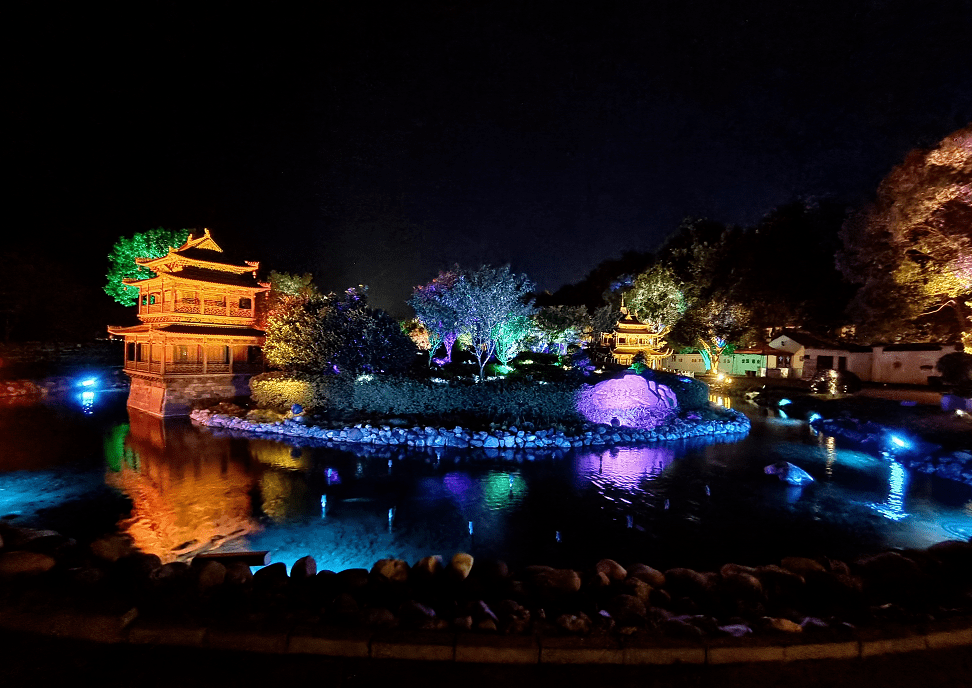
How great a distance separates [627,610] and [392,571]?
3.02 metres

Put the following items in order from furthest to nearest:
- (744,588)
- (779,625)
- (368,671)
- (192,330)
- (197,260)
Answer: (197,260) → (192,330) → (744,588) → (779,625) → (368,671)

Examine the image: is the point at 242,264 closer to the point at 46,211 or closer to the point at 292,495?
the point at 292,495

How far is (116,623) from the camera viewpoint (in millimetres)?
4137

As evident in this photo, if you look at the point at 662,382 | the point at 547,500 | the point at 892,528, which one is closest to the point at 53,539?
the point at 547,500

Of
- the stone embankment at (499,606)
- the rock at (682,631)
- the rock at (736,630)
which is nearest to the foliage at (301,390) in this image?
the stone embankment at (499,606)

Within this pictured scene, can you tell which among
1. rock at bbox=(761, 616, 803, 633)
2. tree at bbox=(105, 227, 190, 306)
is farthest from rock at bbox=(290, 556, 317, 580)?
tree at bbox=(105, 227, 190, 306)

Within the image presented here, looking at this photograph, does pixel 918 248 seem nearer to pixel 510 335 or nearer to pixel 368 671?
pixel 510 335

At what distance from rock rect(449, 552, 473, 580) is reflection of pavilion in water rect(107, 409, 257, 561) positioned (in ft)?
16.7

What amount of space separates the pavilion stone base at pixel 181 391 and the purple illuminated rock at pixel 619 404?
699 inches

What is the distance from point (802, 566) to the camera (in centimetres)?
Answer: 695

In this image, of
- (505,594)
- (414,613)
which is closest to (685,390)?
(505,594)

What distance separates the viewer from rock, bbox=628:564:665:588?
6355 millimetres

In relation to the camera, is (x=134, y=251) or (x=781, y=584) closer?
(x=781, y=584)

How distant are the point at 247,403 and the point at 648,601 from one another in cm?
2152
